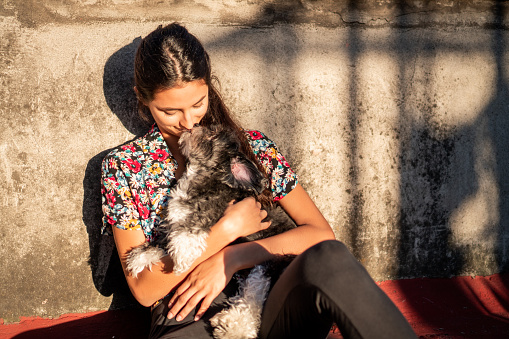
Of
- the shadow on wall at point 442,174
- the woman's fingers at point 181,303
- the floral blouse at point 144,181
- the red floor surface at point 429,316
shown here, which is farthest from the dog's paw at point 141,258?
the shadow on wall at point 442,174

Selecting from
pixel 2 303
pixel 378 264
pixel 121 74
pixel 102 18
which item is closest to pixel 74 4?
pixel 102 18

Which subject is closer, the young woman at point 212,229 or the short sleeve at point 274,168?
the young woman at point 212,229

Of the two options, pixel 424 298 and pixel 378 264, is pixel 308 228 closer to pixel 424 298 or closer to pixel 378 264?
pixel 378 264

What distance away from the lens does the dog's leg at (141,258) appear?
203cm

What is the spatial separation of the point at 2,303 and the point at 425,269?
10.5 feet

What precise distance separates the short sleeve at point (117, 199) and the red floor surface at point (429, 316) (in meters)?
0.96

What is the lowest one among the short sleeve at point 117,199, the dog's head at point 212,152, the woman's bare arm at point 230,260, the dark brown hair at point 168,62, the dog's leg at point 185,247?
the woman's bare arm at point 230,260

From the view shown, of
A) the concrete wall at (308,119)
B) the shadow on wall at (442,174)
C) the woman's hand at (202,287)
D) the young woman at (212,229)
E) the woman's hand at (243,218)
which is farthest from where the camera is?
the shadow on wall at (442,174)

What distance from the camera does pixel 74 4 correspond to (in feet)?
8.36

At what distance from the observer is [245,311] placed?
1902 millimetres

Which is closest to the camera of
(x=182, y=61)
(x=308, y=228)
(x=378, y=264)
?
(x=182, y=61)

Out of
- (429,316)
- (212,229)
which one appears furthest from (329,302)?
(429,316)

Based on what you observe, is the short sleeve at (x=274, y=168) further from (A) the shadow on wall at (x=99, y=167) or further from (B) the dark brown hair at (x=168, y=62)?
(A) the shadow on wall at (x=99, y=167)

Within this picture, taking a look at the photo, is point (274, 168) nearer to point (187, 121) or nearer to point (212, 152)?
point (212, 152)
